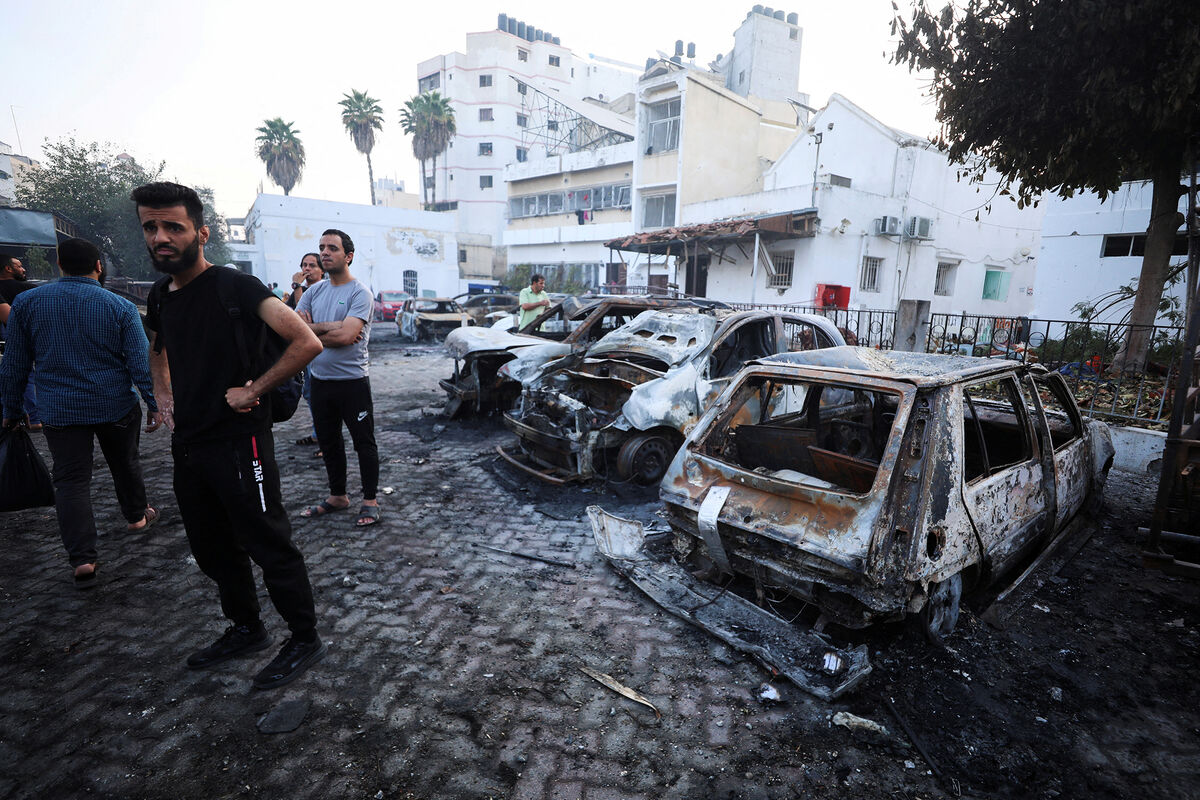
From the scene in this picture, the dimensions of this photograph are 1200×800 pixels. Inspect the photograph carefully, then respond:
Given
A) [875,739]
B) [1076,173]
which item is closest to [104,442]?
[875,739]

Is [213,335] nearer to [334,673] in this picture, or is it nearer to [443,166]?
[334,673]

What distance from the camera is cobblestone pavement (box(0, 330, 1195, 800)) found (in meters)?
2.10

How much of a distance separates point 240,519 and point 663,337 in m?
4.48

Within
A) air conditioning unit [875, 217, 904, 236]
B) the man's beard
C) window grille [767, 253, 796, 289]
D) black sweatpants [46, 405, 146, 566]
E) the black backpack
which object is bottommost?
black sweatpants [46, 405, 146, 566]

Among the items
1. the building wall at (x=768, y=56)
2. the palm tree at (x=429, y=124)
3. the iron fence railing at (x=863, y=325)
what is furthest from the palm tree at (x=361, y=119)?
the iron fence railing at (x=863, y=325)

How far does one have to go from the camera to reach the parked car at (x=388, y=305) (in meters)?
24.0

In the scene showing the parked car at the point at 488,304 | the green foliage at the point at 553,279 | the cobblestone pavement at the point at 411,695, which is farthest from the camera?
the green foliage at the point at 553,279

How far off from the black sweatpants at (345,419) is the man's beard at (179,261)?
1.94 metres

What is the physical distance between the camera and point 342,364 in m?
4.16

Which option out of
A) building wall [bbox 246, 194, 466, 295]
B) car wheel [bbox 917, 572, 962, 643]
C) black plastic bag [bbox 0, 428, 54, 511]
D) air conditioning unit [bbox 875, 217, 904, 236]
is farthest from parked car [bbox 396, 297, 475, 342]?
car wheel [bbox 917, 572, 962, 643]

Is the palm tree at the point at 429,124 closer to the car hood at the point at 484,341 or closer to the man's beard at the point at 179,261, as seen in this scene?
the car hood at the point at 484,341

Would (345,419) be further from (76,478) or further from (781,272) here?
(781,272)

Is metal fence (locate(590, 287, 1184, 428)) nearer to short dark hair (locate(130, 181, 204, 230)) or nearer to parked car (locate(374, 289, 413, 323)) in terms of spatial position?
short dark hair (locate(130, 181, 204, 230))

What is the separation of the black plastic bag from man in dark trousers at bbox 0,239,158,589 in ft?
0.28
